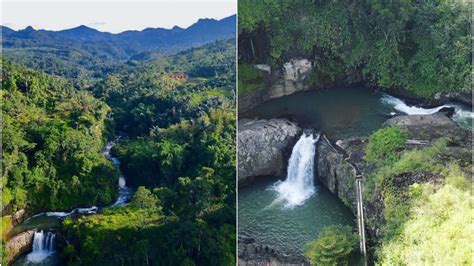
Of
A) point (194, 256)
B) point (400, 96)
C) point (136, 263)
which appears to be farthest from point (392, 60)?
point (136, 263)

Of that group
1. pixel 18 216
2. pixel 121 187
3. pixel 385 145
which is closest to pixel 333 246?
pixel 385 145

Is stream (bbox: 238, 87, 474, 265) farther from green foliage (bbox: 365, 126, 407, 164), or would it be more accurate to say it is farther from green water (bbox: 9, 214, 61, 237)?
green water (bbox: 9, 214, 61, 237)

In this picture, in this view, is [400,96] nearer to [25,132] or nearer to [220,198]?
[220,198]

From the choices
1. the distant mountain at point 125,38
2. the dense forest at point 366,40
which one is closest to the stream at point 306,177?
the dense forest at point 366,40

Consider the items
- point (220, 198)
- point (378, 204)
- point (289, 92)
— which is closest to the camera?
point (378, 204)

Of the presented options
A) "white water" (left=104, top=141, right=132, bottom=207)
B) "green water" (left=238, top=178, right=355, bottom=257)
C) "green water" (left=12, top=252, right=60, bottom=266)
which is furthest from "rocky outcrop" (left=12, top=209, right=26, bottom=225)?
"green water" (left=238, top=178, right=355, bottom=257)

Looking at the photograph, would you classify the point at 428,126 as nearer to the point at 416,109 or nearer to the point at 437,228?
the point at 416,109

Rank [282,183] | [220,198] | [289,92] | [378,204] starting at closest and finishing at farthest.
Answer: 1. [378,204]
2. [282,183]
3. [289,92]
4. [220,198]
